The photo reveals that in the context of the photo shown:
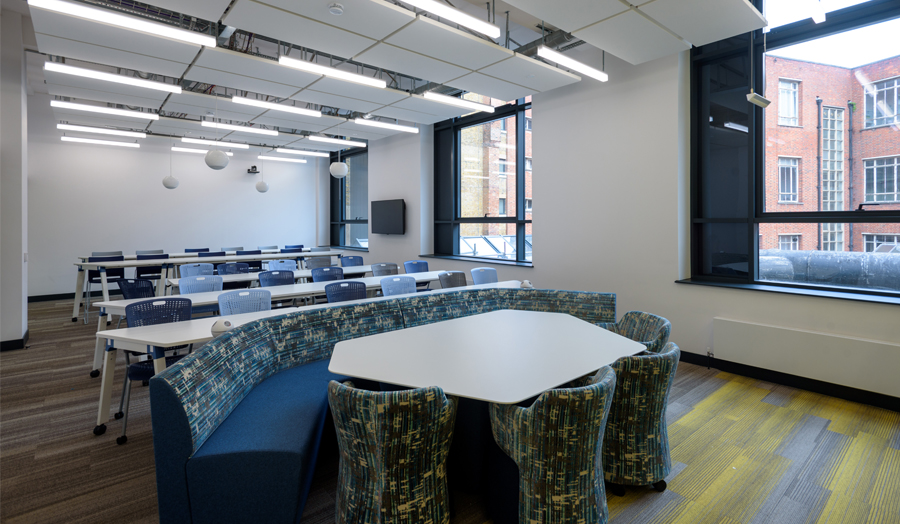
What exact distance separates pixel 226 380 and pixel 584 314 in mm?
3008

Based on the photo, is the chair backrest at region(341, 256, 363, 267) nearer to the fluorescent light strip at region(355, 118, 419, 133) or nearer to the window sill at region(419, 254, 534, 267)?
the window sill at region(419, 254, 534, 267)

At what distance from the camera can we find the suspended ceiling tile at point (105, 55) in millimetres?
4367

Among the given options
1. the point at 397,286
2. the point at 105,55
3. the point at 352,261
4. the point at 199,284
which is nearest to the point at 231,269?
the point at 199,284

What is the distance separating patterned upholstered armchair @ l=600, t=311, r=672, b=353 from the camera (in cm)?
265

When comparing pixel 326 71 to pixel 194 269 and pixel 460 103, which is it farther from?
pixel 194 269

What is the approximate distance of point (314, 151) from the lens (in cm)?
1100

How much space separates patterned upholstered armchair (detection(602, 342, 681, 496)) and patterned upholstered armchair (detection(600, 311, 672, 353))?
29 centimetres

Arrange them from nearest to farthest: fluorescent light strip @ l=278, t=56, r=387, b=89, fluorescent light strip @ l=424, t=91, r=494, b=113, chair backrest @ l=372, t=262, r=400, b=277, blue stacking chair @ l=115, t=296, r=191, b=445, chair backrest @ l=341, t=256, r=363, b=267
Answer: blue stacking chair @ l=115, t=296, r=191, b=445
fluorescent light strip @ l=278, t=56, r=387, b=89
fluorescent light strip @ l=424, t=91, r=494, b=113
chair backrest @ l=372, t=262, r=400, b=277
chair backrest @ l=341, t=256, r=363, b=267

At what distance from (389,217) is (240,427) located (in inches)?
295

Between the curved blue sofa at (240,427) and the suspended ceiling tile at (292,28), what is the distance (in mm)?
2624

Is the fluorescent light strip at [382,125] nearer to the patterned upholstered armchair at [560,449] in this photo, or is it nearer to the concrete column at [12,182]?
the concrete column at [12,182]

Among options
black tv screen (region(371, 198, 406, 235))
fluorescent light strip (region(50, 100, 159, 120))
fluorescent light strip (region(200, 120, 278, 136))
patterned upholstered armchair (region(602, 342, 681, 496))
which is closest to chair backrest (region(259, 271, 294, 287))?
fluorescent light strip (region(200, 120, 278, 136))

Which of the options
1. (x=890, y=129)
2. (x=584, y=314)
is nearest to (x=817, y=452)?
(x=584, y=314)

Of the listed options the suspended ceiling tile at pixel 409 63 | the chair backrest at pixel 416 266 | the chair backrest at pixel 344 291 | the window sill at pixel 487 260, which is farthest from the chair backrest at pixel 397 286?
the suspended ceiling tile at pixel 409 63
